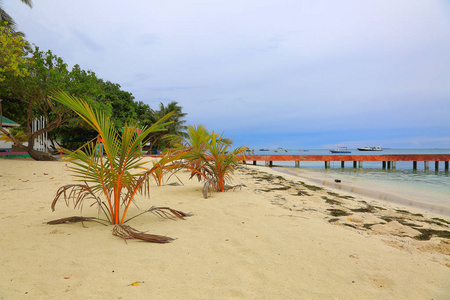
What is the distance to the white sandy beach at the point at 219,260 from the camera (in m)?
1.63

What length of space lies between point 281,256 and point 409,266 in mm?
1085

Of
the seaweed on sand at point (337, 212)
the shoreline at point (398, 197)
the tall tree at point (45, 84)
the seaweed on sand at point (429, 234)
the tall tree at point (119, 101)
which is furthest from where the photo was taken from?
the tall tree at point (119, 101)

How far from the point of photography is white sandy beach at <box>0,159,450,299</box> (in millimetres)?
1631

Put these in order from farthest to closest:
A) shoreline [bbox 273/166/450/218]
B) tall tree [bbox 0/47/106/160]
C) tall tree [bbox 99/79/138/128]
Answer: tall tree [bbox 99/79/138/128], tall tree [bbox 0/47/106/160], shoreline [bbox 273/166/450/218]

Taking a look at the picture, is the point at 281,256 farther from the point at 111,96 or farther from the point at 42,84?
the point at 111,96

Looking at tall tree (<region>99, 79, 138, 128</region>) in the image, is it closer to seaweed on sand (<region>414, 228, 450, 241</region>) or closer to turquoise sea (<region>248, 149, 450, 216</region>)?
turquoise sea (<region>248, 149, 450, 216</region>)

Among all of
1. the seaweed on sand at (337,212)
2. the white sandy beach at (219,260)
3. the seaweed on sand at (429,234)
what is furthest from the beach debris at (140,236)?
the seaweed on sand at (429,234)

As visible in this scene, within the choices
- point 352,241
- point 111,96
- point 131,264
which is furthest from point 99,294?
point 111,96

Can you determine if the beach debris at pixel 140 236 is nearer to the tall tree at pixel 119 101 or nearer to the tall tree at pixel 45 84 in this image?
the tall tree at pixel 45 84

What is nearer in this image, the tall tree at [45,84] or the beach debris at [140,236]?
the beach debris at [140,236]

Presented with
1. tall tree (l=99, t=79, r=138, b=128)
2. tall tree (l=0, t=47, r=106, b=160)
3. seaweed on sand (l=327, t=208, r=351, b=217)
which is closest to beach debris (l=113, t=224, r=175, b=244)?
seaweed on sand (l=327, t=208, r=351, b=217)

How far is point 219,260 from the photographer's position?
6.78 feet

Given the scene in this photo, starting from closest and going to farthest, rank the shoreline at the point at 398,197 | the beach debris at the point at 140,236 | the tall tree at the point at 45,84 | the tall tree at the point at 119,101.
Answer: the beach debris at the point at 140,236
the shoreline at the point at 398,197
the tall tree at the point at 45,84
the tall tree at the point at 119,101

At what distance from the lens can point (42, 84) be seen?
39.5ft
